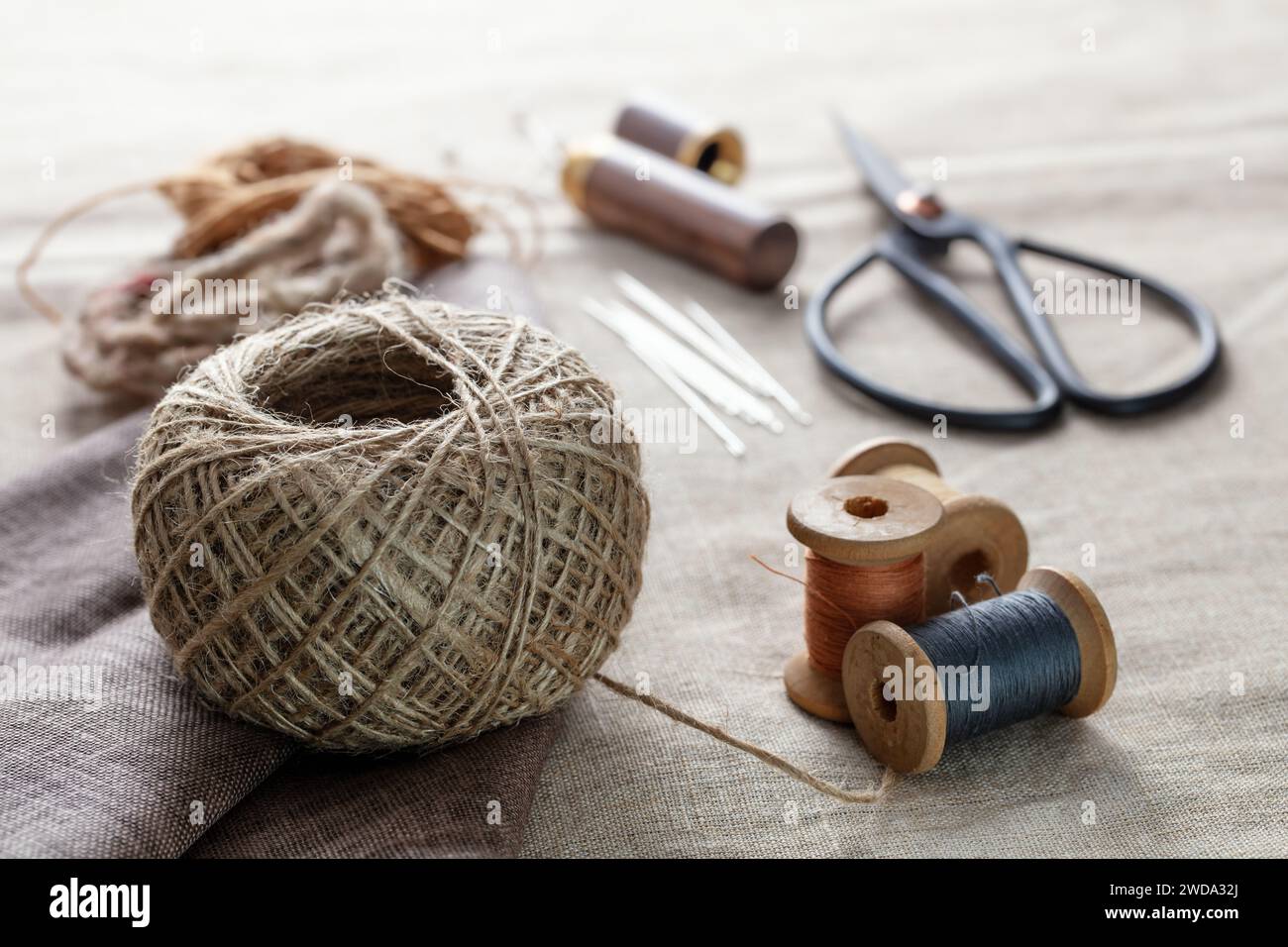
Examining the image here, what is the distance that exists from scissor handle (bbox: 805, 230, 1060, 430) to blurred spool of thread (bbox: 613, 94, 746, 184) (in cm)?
31

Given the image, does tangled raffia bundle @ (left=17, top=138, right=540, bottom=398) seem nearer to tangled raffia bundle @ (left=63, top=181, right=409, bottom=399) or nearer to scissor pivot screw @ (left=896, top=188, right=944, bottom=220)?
tangled raffia bundle @ (left=63, top=181, right=409, bottom=399)

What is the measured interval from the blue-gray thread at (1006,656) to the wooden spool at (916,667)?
12mm

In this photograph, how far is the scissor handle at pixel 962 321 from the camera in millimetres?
1445

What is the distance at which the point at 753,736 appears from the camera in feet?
3.52

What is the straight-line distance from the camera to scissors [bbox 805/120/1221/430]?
1467 mm

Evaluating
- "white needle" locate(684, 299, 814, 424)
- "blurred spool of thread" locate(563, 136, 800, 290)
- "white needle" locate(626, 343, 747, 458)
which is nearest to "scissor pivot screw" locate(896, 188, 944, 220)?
"blurred spool of thread" locate(563, 136, 800, 290)

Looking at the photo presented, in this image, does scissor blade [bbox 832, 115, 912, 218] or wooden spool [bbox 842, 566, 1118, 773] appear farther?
scissor blade [bbox 832, 115, 912, 218]

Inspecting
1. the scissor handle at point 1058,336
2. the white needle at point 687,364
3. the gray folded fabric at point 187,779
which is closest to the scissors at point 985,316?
the scissor handle at point 1058,336

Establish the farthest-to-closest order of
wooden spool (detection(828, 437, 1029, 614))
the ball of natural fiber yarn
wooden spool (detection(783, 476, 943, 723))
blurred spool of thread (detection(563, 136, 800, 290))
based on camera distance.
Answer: blurred spool of thread (detection(563, 136, 800, 290)), wooden spool (detection(828, 437, 1029, 614)), wooden spool (detection(783, 476, 943, 723)), the ball of natural fiber yarn

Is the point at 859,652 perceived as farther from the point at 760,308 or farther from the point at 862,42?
the point at 862,42

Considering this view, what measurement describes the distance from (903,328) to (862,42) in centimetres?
103

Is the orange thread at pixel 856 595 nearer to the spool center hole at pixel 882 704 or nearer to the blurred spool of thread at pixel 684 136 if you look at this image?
the spool center hole at pixel 882 704

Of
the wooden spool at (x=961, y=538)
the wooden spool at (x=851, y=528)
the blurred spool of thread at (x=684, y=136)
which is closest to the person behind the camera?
the wooden spool at (x=851, y=528)

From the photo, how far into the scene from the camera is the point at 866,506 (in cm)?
104
